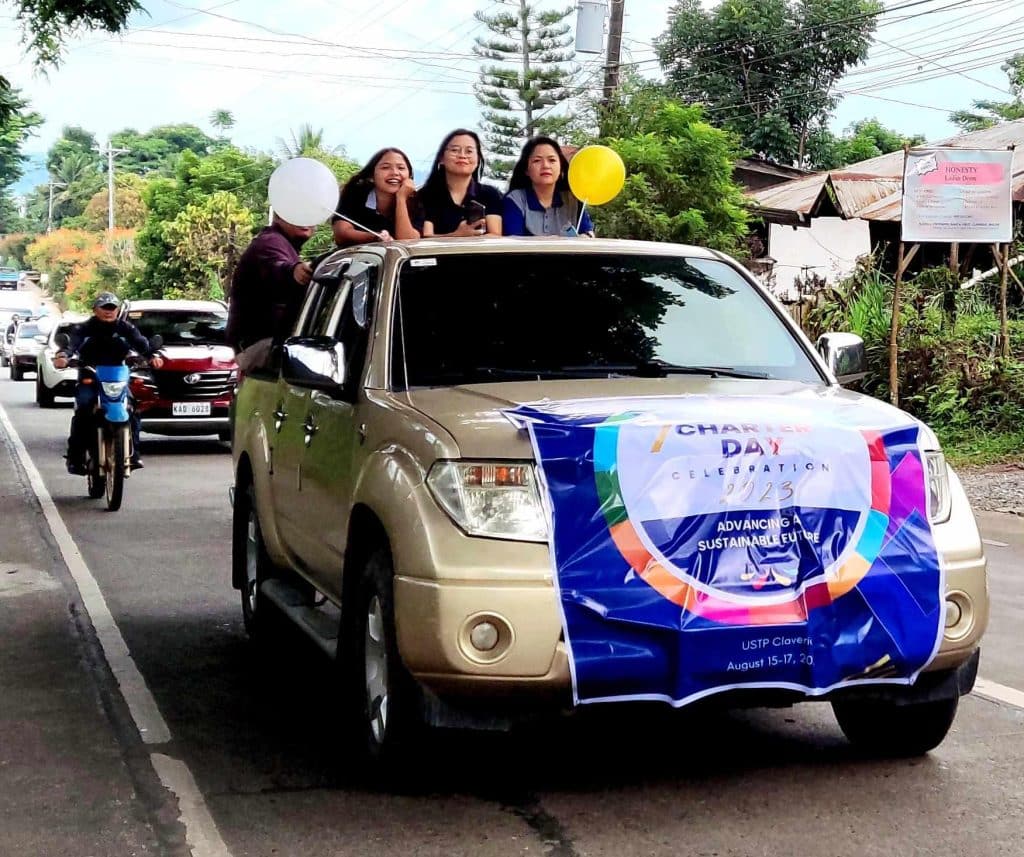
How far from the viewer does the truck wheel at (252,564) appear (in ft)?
24.6

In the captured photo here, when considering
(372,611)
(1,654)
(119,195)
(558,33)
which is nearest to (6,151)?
(1,654)

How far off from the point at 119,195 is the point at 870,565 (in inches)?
4604

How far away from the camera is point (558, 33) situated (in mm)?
53469

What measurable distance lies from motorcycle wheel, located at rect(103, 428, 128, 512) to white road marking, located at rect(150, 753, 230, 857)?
764cm

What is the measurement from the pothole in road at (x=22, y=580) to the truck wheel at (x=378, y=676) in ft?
14.4

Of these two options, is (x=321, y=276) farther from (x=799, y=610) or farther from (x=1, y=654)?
(x=799, y=610)

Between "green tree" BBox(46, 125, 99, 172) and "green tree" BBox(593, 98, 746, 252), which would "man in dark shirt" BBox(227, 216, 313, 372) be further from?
"green tree" BBox(46, 125, 99, 172)

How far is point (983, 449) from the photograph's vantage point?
15953 millimetres

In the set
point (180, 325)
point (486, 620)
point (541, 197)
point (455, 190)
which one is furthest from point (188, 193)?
point (486, 620)

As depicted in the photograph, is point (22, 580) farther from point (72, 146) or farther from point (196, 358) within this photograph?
point (72, 146)

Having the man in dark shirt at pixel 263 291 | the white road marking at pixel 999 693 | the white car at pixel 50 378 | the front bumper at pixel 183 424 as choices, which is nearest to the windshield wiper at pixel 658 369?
the white road marking at pixel 999 693

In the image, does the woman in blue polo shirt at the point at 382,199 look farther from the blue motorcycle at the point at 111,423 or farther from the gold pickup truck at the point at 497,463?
the blue motorcycle at the point at 111,423

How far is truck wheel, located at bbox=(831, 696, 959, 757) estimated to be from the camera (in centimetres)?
541

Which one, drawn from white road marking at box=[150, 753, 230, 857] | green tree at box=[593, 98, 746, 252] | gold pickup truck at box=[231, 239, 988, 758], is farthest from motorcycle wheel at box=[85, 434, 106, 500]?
green tree at box=[593, 98, 746, 252]
